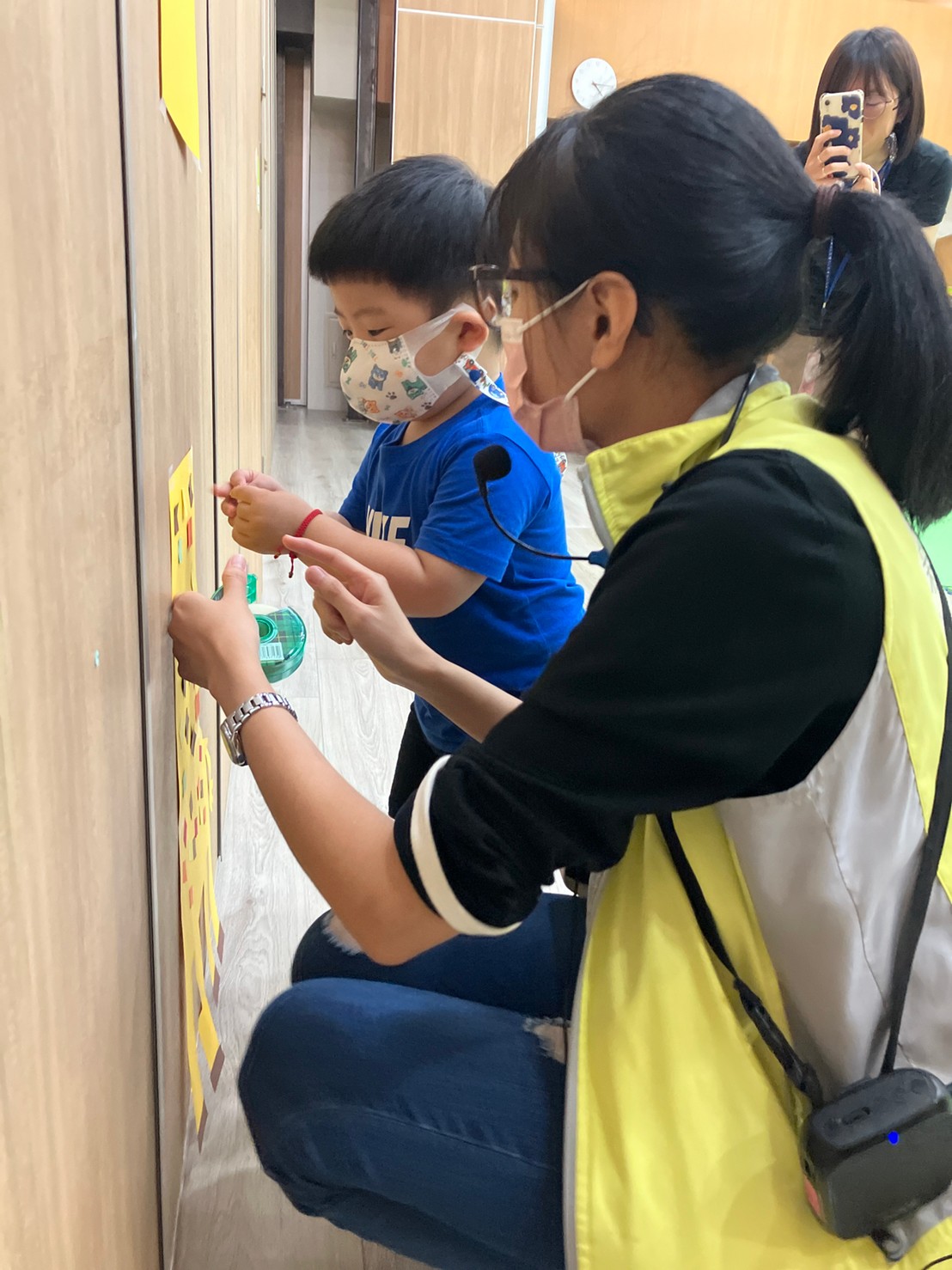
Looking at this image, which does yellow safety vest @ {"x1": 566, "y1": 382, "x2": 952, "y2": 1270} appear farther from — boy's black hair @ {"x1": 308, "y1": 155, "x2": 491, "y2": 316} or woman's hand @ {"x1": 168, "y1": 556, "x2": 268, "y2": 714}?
boy's black hair @ {"x1": 308, "y1": 155, "x2": 491, "y2": 316}

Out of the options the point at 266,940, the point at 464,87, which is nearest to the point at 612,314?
the point at 266,940

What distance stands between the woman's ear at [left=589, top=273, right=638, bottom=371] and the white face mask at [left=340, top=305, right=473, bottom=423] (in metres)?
0.44

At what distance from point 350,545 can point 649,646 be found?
582 millimetres

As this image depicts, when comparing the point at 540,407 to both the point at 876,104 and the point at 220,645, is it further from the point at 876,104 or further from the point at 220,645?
the point at 876,104

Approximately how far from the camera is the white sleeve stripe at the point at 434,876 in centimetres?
60

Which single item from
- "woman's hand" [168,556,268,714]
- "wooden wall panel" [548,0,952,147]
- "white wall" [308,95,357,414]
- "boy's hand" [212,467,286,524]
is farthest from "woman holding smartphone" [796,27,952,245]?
"white wall" [308,95,357,414]

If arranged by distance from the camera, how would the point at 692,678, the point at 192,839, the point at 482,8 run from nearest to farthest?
the point at 692,678 → the point at 192,839 → the point at 482,8

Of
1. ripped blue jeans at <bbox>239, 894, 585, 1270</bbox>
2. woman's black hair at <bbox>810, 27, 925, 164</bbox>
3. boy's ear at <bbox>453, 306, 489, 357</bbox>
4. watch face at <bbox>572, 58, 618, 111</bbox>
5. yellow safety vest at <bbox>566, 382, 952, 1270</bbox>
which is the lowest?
ripped blue jeans at <bbox>239, 894, 585, 1270</bbox>

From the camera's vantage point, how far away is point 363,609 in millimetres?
872

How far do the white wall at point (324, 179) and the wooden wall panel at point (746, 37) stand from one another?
1442mm

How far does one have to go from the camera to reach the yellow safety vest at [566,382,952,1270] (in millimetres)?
581

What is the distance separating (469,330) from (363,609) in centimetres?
41

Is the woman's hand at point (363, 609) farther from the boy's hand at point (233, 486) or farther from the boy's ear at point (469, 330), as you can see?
the boy's ear at point (469, 330)

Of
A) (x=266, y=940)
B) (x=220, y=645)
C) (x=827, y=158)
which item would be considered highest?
(x=827, y=158)
